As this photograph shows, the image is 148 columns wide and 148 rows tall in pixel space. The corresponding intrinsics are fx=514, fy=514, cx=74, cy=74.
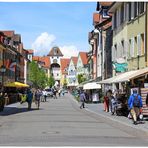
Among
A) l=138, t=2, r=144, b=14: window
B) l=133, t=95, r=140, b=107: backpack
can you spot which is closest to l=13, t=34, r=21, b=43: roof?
l=138, t=2, r=144, b=14: window

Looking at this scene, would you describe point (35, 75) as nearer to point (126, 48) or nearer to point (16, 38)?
point (16, 38)

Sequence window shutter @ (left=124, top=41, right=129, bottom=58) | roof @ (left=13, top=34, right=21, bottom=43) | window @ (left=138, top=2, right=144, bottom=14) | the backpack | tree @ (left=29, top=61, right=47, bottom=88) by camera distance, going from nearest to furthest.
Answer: the backpack
window @ (left=138, top=2, right=144, bottom=14)
window shutter @ (left=124, top=41, right=129, bottom=58)
roof @ (left=13, top=34, right=21, bottom=43)
tree @ (left=29, top=61, right=47, bottom=88)

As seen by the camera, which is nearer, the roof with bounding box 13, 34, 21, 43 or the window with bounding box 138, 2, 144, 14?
the window with bounding box 138, 2, 144, 14

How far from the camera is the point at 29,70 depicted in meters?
133

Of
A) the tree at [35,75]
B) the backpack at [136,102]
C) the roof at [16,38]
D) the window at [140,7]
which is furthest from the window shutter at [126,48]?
the tree at [35,75]

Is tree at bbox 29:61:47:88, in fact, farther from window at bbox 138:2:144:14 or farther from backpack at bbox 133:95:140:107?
backpack at bbox 133:95:140:107

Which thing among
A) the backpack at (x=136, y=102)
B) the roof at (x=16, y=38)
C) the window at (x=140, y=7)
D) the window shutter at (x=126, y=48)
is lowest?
the backpack at (x=136, y=102)

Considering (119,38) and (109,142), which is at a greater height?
(119,38)

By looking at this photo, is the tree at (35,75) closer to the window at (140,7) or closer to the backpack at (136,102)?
the window at (140,7)

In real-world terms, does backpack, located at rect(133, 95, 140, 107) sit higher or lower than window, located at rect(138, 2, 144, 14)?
lower

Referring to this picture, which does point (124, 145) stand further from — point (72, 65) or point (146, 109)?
point (72, 65)

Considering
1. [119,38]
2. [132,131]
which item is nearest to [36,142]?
[132,131]

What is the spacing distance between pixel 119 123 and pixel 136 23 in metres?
14.5

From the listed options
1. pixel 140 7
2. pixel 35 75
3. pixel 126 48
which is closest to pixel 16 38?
pixel 35 75
